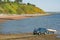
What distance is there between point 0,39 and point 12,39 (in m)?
1.98

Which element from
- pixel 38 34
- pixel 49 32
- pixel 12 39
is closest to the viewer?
pixel 12 39

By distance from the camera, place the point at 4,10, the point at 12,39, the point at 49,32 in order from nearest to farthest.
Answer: the point at 12,39
the point at 49,32
the point at 4,10

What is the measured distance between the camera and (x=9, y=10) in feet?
656

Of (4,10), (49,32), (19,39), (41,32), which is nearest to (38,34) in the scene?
(41,32)

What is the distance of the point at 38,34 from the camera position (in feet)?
141

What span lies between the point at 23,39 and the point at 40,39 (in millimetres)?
2812

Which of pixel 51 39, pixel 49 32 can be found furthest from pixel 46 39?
pixel 49 32

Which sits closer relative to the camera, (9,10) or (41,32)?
(41,32)

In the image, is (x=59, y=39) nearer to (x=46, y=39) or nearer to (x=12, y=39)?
(x=46, y=39)

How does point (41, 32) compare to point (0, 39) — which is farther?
point (41, 32)

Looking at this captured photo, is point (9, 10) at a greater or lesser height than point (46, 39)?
lesser

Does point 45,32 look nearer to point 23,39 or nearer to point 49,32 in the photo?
point 49,32

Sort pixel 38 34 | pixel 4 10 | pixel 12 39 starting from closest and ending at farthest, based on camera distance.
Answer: pixel 12 39
pixel 38 34
pixel 4 10

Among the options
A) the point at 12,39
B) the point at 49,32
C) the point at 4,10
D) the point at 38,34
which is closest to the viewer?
the point at 12,39
